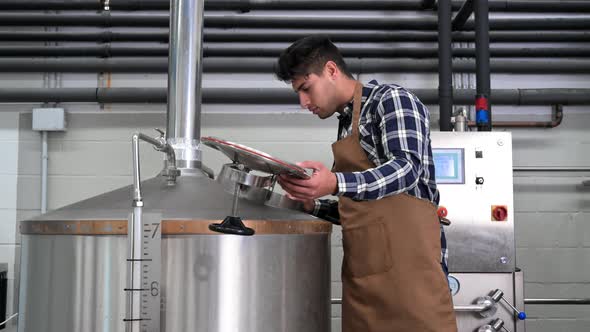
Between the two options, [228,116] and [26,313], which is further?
[228,116]

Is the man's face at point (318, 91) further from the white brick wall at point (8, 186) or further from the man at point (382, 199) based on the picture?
the white brick wall at point (8, 186)

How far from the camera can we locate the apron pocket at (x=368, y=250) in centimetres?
125

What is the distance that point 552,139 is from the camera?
2.63 m

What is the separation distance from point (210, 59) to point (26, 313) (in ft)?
5.20

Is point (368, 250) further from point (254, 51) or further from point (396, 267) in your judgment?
point (254, 51)

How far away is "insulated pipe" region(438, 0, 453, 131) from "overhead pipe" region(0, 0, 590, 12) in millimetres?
249

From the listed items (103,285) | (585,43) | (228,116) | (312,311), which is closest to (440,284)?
(312,311)

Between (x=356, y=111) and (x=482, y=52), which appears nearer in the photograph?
(x=356, y=111)

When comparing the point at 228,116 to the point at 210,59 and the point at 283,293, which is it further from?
the point at 283,293

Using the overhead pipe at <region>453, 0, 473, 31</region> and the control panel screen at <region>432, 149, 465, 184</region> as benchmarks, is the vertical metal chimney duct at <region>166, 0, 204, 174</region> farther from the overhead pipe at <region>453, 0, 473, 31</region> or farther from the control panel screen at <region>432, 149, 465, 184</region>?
the overhead pipe at <region>453, 0, 473, 31</region>

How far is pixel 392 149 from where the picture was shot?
1228 mm

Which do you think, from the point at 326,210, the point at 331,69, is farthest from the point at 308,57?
the point at 326,210

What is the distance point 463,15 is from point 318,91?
55.5 inches

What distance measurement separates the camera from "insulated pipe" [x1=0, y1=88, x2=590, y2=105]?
8.32 feet
